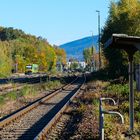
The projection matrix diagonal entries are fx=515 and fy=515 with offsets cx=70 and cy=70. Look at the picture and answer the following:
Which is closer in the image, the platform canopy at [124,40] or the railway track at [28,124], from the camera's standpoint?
the platform canopy at [124,40]

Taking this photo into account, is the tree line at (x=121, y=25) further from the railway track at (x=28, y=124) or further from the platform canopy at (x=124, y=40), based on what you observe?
the platform canopy at (x=124, y=40)

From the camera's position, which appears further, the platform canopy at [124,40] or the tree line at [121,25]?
the tree line at [121,25]

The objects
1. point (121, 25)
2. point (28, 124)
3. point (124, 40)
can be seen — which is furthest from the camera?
point (121, 25)

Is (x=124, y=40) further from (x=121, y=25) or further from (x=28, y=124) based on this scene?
(x=121, y=25)

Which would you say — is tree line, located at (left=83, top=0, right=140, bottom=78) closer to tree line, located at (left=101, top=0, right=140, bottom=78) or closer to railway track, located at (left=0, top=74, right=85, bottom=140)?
tree line, located at (left=101, top=0, right=140, bottom=78)

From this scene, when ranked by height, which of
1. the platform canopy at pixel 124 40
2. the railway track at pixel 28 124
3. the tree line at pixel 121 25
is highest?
the tree line at pixel 121 25

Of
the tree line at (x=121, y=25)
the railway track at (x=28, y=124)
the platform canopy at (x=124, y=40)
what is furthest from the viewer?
the tree line at (x=121, y=25)

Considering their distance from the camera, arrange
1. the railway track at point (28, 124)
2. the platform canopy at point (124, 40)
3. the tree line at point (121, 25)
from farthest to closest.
Result: the tree line at point (121, 25)
the railway track at point (28, 124)
the platform canopy at point (124, 40)

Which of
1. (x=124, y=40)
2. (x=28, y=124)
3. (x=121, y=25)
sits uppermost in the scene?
(x=121, y=25)

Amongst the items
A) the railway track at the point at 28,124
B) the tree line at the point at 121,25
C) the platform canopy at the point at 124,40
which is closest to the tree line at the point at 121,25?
the tree line at the point at 121,25

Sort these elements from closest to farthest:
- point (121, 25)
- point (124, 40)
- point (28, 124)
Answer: point (124, 40), point (28, 124), point (121, 25)

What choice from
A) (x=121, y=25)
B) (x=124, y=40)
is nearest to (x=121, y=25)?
(x=121, y=25)

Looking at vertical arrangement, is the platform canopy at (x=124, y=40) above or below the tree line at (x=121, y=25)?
below

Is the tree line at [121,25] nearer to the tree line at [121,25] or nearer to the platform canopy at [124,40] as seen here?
the tree line at [121,25]
